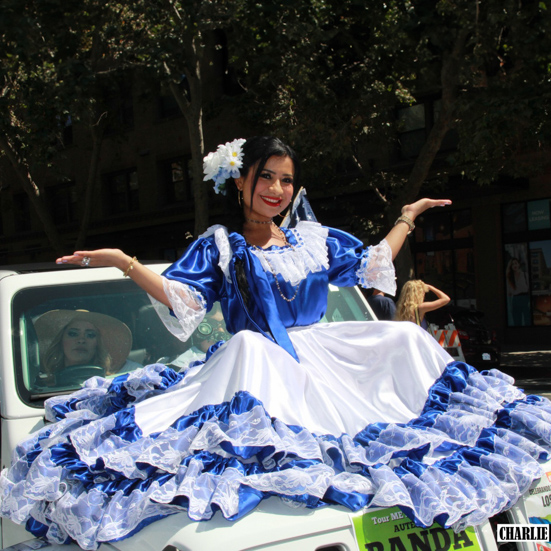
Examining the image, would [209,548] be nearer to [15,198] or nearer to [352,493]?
[352,493]

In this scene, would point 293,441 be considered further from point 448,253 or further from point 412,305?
point 448,253

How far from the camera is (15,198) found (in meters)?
27.6

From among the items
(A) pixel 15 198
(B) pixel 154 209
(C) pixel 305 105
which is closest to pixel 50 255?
(A) pixel 15 198

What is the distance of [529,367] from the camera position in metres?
13.0

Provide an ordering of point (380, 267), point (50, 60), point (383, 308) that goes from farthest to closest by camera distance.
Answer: point (50, 60) < point (383, 308) < point (380, 267)

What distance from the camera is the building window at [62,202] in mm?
26281

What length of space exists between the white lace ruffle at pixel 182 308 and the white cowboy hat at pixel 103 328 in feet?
2.14

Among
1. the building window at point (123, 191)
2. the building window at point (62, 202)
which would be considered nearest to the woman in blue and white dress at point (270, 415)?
the building window at point (123, 191)

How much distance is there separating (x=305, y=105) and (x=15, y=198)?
1958 centimetres

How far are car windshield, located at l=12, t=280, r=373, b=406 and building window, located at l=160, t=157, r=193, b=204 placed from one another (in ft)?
64.5

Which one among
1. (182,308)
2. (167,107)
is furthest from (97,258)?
(167,107)

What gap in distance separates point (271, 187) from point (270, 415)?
3.94 feet

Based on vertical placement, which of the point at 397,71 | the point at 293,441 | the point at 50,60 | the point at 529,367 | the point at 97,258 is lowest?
the point at 529,367

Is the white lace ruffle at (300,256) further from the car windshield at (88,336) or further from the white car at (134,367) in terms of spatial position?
the white car at (134,367)
